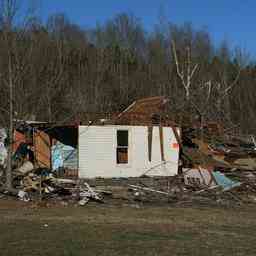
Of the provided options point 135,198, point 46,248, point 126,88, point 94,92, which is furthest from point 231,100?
point 46,248

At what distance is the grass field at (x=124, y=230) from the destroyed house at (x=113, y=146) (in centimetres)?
861

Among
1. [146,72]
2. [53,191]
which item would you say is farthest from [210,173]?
[146,72]

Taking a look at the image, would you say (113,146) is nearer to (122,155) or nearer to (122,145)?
(122,145)

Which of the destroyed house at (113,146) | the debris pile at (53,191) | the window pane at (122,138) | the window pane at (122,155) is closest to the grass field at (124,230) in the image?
the debris pile at (53,191)

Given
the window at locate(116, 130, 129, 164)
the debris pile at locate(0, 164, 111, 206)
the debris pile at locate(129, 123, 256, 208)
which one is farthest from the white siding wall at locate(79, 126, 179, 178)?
the debris pile at locate(0, 164, 111, 206)

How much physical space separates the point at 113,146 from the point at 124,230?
14.0 meters

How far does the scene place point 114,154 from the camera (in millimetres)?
25141

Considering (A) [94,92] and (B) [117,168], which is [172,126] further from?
(A) [94,92]

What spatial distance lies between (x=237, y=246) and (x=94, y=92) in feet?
141

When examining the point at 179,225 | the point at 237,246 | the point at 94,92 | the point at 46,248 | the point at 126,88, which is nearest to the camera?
the point at 46,248

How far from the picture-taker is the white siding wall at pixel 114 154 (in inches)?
974

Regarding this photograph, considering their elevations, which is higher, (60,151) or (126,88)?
(126,88)

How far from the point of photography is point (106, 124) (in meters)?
25.2

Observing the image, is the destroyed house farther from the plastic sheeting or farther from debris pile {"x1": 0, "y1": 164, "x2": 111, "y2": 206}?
debris pile {"x1": 0, "y1": 164, "x2": 111, "y2": 206}
